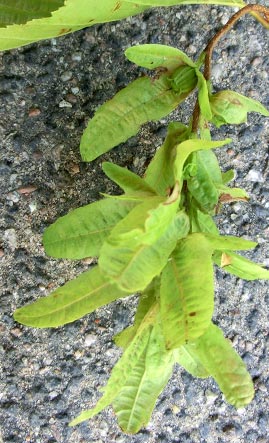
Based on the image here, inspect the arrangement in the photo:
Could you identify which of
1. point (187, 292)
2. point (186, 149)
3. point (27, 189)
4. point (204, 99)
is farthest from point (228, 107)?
point (27, 189)

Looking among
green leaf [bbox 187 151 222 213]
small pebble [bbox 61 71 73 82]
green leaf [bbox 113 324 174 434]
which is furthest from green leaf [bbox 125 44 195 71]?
green leaf [bbox 113 324 174 434]

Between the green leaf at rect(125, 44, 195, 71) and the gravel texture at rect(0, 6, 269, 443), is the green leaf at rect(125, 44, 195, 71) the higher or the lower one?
the higher one

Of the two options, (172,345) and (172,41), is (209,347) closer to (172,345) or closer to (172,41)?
(172,345)

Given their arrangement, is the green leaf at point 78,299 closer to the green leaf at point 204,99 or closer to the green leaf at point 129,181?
the green leaf at point 129,181

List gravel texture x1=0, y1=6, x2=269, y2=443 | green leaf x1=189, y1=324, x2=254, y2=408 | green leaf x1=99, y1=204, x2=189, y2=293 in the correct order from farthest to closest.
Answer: gravel texture x1=0, y1=6, x2=269, y2=443 → green leaf x1=189, y1=324, x2=254, y2=408 → green leaf x1=99, y1=204, x2=189, y2=293

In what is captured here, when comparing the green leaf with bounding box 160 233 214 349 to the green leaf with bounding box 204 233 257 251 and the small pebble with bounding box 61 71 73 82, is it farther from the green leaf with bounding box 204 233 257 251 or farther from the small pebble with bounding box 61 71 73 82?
the small pebble with bounding box 61 71 73 82

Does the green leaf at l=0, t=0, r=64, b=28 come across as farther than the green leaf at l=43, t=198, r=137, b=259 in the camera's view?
Yes

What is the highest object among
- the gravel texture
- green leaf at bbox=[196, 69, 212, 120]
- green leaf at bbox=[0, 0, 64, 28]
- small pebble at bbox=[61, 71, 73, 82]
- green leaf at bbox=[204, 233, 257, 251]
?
green leaf at bbox=[0, 0, 64, 28]

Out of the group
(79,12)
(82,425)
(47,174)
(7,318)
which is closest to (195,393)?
(82,425)

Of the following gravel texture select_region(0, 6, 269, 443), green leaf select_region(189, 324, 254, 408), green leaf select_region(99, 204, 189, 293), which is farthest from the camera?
gravel texture select_region(0, 6, 269, 443)
